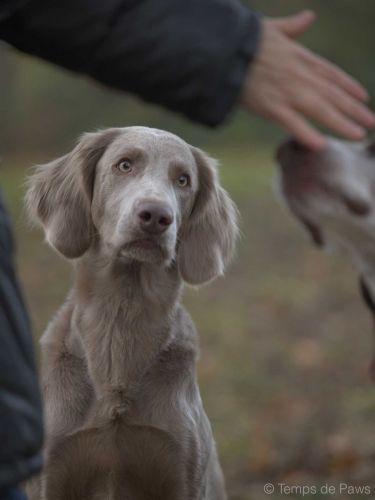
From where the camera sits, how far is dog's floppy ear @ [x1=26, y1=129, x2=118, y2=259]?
304 centimetres

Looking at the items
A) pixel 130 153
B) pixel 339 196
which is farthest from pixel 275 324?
pixel 130 153

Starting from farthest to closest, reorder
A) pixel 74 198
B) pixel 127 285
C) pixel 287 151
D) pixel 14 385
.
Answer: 1. pixel 287 151
2. pixel 127 285
3. pixel 74 198
4. pixel 14 385

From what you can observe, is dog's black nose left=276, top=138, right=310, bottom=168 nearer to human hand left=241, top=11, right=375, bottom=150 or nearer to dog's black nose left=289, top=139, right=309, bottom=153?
dog's black nose left=289, top=139, right=309, bottom=153

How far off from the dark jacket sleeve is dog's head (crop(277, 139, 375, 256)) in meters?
2.19

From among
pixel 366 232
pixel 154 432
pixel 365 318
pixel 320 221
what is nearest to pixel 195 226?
pixel 154 432

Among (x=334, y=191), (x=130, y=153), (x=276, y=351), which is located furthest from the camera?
(x=276, y=351)

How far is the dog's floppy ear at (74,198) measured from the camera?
120 inches

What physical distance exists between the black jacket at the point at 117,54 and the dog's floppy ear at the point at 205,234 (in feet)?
3.21

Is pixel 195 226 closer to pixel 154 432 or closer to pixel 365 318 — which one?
pixel 154 432

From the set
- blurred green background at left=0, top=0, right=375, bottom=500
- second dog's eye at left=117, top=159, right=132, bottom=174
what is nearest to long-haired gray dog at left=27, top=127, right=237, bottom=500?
second dog's eye at left=117, top=159, right=132, bottom=174

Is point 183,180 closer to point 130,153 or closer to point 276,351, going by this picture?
point 130,153

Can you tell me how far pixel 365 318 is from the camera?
9.99 meters

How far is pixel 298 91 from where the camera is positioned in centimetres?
209

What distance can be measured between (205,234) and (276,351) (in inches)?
237
